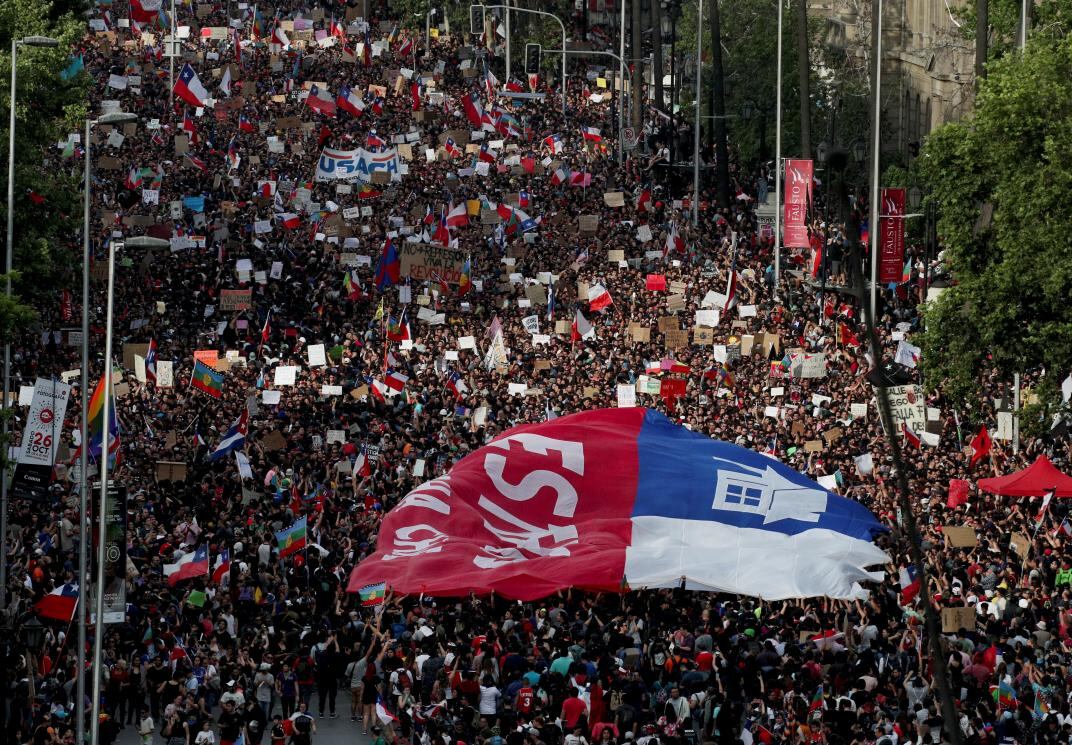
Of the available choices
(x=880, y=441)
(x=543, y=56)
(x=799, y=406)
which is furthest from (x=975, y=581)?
(x=543, y=56)

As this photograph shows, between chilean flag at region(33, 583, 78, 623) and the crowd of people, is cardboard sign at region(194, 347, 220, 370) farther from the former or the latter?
chilean flag at region(33, 583, 78, 623)

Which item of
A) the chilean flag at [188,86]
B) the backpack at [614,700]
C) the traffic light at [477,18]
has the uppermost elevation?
the traffic light at [477,18]

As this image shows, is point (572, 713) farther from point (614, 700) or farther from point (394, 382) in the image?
point (394, 382)

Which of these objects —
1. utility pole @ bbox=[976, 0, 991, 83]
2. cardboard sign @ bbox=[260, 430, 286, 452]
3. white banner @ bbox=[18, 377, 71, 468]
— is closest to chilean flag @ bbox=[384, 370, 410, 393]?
cardboard sign @ bbox=[260, 430, 286, 452]

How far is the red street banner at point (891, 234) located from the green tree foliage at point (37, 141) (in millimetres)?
16474

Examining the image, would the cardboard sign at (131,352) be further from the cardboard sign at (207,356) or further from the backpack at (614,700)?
the backpack at (614,700)

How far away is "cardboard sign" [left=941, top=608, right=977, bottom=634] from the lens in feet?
89.3

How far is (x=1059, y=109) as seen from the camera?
37.2 metres

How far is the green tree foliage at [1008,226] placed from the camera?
3688 cm

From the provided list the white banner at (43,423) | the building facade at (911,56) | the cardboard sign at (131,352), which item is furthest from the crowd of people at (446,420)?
the building facade at (911,56)

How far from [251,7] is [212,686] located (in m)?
66.4

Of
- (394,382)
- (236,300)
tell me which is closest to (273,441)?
(394,382)

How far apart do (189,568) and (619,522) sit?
6.76m

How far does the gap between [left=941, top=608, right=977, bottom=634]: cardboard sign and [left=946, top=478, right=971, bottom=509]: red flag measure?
7042mm
